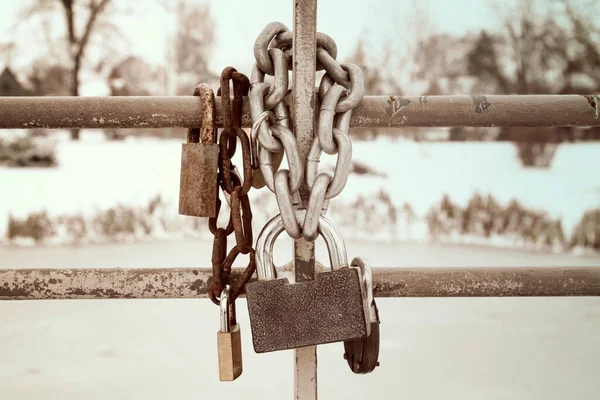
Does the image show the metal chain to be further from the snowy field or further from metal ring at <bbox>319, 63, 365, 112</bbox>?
the snowy field

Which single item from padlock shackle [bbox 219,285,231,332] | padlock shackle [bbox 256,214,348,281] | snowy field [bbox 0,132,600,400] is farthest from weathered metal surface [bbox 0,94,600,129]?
snowy field [bbox 0,132,600,400]

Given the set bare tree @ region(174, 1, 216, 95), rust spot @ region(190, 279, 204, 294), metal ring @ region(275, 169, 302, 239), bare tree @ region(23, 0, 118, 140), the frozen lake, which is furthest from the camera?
bare tree @ region(23, 0, 118, 140)

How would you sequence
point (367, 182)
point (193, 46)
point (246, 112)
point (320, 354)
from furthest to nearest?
point (193, 46) < point (367, 182) < point (320, 354) < point (246, 112)

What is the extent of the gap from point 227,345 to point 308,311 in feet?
0.36

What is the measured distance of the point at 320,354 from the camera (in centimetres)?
137

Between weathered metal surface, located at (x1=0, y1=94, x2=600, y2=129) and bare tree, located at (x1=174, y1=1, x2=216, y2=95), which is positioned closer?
weathered metal surface, located at (x1=0, y1=94, x2=600, y2=129)

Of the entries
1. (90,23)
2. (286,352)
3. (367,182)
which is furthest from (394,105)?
(90,23)

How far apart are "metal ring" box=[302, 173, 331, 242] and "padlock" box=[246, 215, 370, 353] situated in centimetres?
5

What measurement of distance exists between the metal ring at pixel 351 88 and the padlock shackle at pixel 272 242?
129 mm

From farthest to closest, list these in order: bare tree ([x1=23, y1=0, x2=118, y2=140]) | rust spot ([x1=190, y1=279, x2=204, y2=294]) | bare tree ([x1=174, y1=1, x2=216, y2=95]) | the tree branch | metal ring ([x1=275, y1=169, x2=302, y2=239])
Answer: the tree branch < bare tree ([x1=23, y1=0, x2=118, y2=140]) < bare tree ([x1=174, y1=1, x2=216, y2=95]) < rust spot ([x1=190, y1=279, x2=204, y2=294]) < metal ring ([x1=275, y1=169, x2=302, y2=239])

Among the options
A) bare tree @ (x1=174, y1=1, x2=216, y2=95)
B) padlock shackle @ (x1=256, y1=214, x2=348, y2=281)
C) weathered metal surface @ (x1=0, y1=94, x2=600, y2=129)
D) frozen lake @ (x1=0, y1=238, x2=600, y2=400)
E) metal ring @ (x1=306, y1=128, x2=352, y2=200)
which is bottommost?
frozen lake @ (x1=0, y1=238, x2=600, y2=400)

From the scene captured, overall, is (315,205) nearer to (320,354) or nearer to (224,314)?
(224,314)

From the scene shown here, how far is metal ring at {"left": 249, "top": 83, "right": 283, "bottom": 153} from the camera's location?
0.59 meters

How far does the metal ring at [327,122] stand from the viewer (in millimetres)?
592
